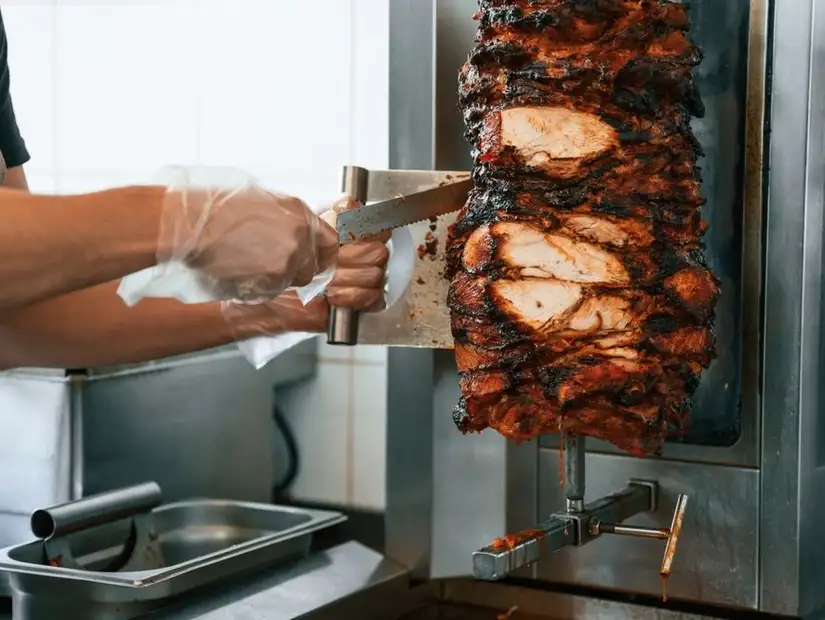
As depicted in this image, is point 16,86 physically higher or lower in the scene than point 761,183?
higher

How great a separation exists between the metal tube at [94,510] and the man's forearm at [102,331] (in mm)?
191

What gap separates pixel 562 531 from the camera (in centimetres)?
108

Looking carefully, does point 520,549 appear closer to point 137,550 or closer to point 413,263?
point 413,263

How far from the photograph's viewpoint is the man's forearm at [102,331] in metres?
1.41

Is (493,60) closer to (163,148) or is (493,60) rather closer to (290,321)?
(290,321)

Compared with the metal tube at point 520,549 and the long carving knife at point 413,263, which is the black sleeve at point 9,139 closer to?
the long carving knife at point 413,263

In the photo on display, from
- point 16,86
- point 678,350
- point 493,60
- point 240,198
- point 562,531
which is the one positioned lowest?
point 562,531

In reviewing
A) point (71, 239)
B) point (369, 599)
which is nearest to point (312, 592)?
point (369, 599)

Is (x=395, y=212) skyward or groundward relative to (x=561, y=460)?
skyward

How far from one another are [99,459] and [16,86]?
3.60 feet

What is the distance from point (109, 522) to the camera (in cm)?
133

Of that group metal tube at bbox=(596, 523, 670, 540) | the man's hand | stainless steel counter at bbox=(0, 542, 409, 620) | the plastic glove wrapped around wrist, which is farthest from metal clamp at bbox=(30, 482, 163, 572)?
metal tube at bbox=(596, 523, 670, 540)

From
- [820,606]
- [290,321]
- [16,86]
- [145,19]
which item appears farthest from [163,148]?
[820,606]

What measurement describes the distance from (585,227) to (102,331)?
0.74 metres
